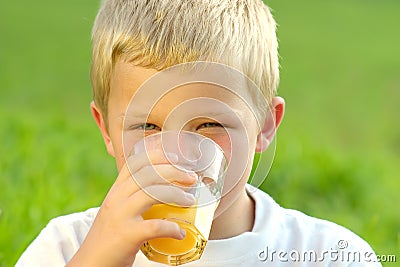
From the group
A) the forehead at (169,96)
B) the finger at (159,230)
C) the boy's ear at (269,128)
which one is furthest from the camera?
the boy's ear at (269,128)

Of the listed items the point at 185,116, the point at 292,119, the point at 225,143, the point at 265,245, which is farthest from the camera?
the point at 292,119

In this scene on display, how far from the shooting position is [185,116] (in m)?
2.76

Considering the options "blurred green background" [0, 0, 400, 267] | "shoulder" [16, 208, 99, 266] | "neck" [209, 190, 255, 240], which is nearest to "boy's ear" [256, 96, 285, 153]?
"neck" [209, 190, 255, 240]

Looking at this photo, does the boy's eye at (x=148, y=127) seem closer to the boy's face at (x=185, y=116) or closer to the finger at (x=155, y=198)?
the boy's face at (x=185, y=116)

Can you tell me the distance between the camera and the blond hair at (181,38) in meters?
2.90

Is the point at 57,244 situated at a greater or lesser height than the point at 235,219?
lesser

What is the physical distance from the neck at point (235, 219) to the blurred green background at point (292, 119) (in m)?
1.19

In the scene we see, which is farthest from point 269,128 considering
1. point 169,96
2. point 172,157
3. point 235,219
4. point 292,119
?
point 292,119

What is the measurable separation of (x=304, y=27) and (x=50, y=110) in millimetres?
5970

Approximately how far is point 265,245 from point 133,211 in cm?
66

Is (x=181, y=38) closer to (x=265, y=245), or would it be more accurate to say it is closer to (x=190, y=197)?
(x=190, y=197)

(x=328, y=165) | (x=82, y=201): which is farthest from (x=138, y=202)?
(x=328, y=165)

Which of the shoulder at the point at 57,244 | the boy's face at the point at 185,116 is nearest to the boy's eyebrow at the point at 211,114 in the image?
the boy's face at the point at 185,116

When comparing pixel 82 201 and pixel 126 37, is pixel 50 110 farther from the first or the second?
pixel 126 37
